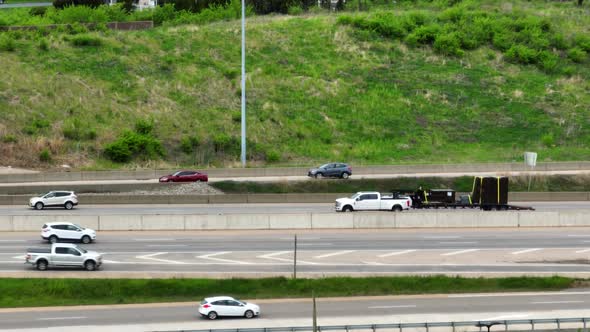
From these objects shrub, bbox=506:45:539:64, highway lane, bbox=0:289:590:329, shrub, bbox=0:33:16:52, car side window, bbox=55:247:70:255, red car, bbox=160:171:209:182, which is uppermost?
shrub, bbox=0:33:16:52

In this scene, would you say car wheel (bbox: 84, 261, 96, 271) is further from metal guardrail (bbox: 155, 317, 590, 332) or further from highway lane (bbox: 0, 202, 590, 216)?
highway lane (bbox: 0, 202, 590, 216)

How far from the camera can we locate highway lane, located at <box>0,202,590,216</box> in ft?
179

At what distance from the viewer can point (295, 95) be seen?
90.7 meters

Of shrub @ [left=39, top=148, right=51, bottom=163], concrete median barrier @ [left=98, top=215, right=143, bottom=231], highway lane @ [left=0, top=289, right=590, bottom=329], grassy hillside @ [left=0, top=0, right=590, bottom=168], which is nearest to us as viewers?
highway lane @ [left=0, top=289, right=590, bottom=329]

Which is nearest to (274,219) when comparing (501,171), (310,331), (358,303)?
(358,303)

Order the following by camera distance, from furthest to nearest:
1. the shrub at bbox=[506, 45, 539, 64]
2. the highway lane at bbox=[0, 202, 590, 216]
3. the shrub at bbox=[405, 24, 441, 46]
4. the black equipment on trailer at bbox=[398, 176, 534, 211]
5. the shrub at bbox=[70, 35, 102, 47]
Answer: the shrub at bbox=[405, 24, 441, 46]
the shrub at bbox=[506, 45, 539, 64]
the shrub at bbox=[70, 35, 102, 47]
the black equipment on trailer at bbox=[398, 176, 534, 211]
the highway lane at bbox=[0, 202, 590, 216]

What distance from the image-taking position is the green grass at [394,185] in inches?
2530

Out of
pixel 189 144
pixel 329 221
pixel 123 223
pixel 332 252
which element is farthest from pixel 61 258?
pixel 189 144

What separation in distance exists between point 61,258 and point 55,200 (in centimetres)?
1645

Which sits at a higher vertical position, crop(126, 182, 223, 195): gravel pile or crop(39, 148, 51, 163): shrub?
crop(39, 148, 51, 163): shrub

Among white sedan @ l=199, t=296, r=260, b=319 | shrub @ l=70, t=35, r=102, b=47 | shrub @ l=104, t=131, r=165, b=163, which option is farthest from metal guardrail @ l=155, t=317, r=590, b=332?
shrub @ l=70, t=35, r=102, b=47

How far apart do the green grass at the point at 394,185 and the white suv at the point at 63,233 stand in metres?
19.3

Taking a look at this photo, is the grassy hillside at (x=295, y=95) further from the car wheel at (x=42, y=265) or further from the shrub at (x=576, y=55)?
the car wheel at (x=42, y=265)

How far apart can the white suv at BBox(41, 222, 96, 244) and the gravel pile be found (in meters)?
16.4
